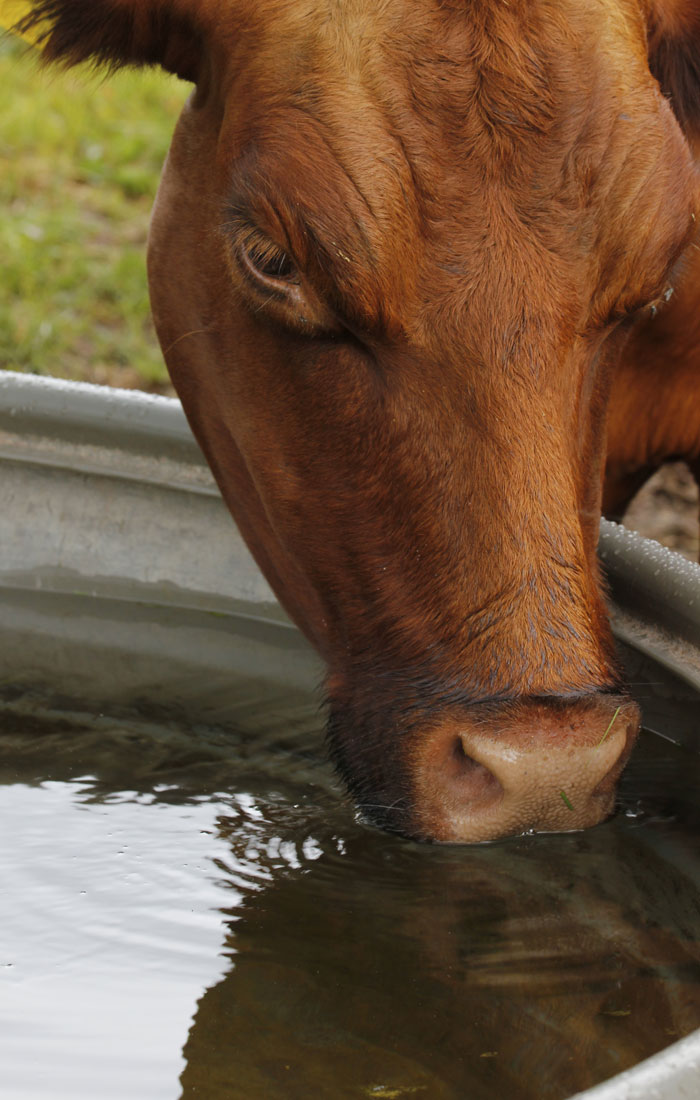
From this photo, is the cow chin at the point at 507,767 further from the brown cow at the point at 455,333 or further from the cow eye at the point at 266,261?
the cow eye at the point at 266,261

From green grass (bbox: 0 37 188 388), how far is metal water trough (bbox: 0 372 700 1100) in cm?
193

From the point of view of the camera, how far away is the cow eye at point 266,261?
2209 millimetres

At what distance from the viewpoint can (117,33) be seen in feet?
8.26

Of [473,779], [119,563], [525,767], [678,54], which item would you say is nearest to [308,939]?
[473,779]

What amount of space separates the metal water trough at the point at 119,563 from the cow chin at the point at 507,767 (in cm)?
97

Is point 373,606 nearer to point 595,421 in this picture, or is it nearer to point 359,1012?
point 595,421

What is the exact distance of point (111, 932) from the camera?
7.35 ft

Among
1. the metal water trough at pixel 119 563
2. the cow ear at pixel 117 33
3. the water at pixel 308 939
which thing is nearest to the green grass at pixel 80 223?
the metal water trough at pixel 119 563

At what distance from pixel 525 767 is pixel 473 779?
0.13m

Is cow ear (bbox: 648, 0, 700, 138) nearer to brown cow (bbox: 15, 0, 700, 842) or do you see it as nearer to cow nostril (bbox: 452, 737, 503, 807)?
brown cow (bbox: 15, 0, 700, 842)

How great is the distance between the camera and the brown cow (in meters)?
2.07

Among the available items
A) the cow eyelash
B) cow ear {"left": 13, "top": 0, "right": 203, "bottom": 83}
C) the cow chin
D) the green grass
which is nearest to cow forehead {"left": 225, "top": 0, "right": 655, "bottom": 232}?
Result: the cow eyelash

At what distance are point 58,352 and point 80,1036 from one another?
12.0 ft

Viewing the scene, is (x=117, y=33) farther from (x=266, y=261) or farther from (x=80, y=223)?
(x=80, y=223)
